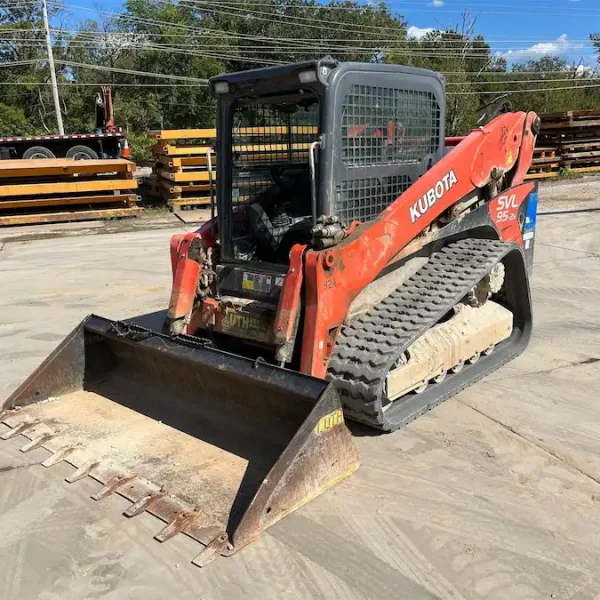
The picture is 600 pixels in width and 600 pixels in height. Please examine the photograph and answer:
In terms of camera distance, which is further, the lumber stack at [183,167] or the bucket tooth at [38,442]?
the lumber stack at [183,167]

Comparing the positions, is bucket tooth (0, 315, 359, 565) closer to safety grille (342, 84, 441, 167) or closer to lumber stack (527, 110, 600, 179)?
safety grille (342, 84, 441, 167)

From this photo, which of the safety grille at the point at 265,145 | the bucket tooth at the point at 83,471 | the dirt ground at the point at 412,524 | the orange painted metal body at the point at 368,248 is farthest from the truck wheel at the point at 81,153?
the bucket tooth at the point at 83,471

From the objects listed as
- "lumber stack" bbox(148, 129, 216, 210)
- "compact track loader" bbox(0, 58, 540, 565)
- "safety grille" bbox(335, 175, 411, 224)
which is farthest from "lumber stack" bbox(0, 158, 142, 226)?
"safety grille" bbox(335, 175, 411, 224)

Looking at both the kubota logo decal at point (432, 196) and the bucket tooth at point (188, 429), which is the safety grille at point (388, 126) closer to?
the kubota logo decal at point (432, 196)

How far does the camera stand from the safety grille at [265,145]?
4676 mm

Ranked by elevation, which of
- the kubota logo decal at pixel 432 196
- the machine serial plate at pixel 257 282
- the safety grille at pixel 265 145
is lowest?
the machine serial plate at pixel 257 282

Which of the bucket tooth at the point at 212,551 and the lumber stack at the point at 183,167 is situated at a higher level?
the lumber stack at the point at 183,167

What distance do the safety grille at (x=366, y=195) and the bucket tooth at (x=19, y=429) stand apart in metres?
2.38

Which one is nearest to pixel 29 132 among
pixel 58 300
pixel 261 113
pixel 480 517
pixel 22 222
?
pixel 22 222

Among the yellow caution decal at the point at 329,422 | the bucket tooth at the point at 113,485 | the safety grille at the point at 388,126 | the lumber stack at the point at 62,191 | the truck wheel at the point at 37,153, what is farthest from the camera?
the truck wheel at the point at 37,153

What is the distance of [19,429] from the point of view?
418 cm

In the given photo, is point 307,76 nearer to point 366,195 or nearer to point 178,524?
point 366,195

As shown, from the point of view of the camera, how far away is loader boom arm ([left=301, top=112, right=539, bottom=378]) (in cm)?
381

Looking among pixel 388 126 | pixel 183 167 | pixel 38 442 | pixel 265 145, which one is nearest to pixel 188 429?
pixel 38 442
